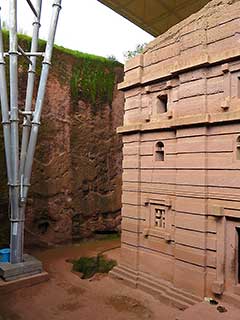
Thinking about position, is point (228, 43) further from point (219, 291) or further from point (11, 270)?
point (11, 270)

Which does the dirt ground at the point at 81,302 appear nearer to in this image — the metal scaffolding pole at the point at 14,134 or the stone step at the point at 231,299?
the stone step at the point at 231,299

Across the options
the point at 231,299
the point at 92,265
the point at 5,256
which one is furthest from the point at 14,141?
the point at 231,299

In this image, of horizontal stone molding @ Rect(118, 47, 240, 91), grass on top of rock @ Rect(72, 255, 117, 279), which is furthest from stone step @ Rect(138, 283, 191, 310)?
horizontal stone molding @ Rect(118, 47, 240, 91)

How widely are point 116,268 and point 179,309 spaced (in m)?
2.75

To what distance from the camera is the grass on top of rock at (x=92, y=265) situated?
1056 centimetres

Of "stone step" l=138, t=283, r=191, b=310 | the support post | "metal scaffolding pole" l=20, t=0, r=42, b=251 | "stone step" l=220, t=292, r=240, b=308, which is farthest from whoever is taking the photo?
"metal scaffolding pole" l=20, t=0, r=42, b=251

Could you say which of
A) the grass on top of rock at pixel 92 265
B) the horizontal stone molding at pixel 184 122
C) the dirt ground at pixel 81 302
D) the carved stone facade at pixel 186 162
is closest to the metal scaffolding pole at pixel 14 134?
the dirt ground at pixel 81 302

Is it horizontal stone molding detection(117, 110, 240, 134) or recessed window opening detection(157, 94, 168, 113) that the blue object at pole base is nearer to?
horizontal stone molding detection(117, 110, 240, 134)

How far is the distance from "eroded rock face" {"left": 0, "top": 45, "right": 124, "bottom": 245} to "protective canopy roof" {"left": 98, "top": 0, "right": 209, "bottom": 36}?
8.84 feet

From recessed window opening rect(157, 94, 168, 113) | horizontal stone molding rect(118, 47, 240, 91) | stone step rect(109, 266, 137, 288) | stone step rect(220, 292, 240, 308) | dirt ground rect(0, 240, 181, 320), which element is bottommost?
dirt ground rect(0, 240, 181, 320)

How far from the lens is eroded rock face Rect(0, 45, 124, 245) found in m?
13.8

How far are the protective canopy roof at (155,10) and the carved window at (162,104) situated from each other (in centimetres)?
751

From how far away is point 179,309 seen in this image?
7719 millimetres

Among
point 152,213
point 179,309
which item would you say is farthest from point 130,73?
point 179,309
